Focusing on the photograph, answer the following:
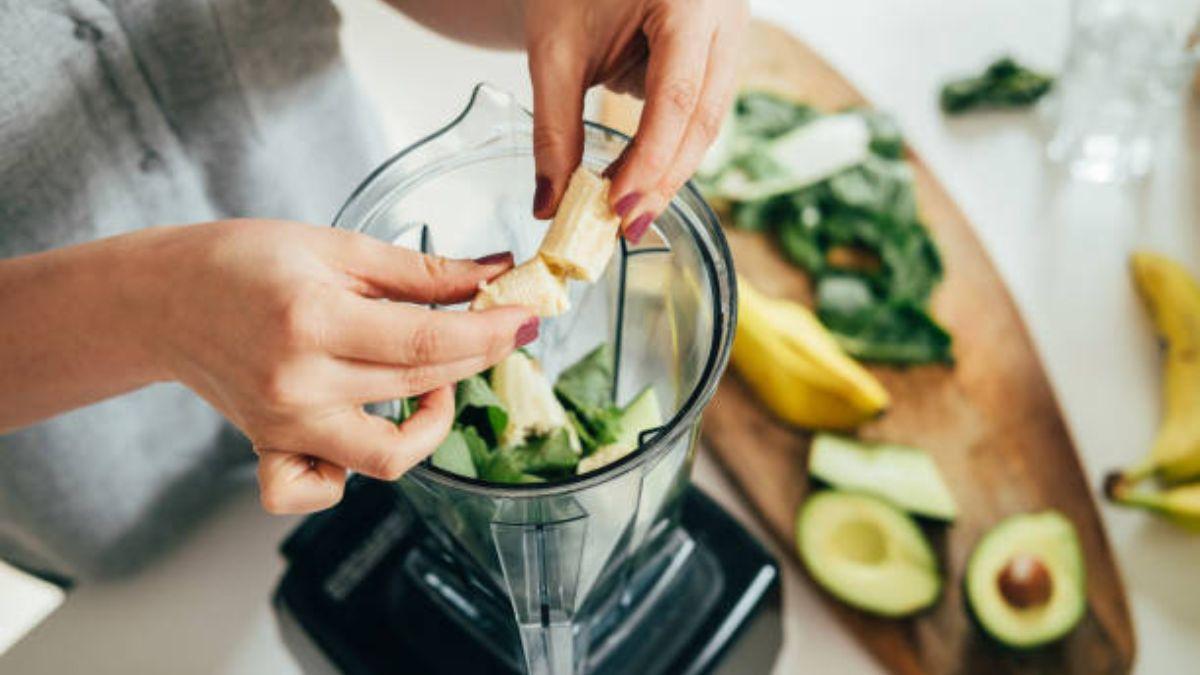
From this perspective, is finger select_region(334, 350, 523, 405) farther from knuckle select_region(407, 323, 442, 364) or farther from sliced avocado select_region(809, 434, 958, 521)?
sliced avocado select_region(809, 434, 958, 521)

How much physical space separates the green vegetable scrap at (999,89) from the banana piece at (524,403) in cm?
83

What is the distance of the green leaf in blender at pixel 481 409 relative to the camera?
58 centimetres

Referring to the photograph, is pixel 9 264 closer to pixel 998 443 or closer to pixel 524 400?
pixel 524 400

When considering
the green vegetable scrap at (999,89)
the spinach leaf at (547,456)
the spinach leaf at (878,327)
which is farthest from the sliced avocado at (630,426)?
the green vegetable scrap at (999,89)

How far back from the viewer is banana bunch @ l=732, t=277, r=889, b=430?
0.92 metres

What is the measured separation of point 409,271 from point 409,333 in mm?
47

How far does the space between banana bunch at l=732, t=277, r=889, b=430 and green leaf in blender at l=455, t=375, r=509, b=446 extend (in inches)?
16.0

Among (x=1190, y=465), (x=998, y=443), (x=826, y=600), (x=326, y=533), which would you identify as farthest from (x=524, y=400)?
(x=1190, y=465)

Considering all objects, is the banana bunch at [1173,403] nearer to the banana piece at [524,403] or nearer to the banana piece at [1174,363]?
the banana piece at [1174,363]

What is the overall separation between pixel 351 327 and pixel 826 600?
614mm

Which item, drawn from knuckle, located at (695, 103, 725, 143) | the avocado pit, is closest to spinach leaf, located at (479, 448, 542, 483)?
knuckle, located at (695, 103, 725, 143)

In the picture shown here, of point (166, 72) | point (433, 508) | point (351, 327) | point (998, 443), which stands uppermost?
point (166, 72)

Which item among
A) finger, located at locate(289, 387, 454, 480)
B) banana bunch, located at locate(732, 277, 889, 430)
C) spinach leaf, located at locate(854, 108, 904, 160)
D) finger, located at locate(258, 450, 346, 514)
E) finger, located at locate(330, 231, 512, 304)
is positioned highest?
spinach leaf, located at locate(854, 108, 904, 160)

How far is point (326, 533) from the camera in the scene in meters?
0.71
